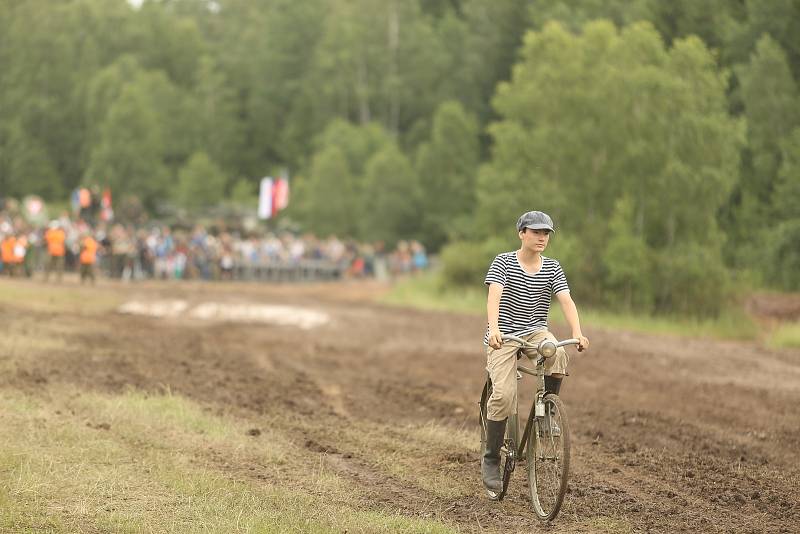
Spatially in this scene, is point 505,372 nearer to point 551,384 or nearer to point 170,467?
point 551,384

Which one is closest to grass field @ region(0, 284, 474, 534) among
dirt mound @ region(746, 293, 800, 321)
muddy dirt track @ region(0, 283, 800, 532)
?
muddy dirt track @ region(0, 283, 800, 532)

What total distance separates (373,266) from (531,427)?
151 feet

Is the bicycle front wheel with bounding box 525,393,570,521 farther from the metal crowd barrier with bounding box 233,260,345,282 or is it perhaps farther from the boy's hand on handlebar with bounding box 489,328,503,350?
the metal crowd barrier with bounding box 233,260,345,282

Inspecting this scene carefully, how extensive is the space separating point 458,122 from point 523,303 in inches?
2242

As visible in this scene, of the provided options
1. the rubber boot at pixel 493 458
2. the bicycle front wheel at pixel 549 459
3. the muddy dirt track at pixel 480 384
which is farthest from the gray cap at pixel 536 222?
the muddy dirt track at pixel 480 384

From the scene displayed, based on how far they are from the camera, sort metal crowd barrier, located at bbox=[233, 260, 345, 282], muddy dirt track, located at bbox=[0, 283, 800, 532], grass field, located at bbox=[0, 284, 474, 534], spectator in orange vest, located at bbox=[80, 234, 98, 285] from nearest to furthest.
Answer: grass field, located at bbox=[0, 284, 474, 534]
muddy dirt track, located at bbox=[0, 283, 800, 532]
spectator in orange vest, located at bbox=[80, 234, 98, 285]
metal crowd barrier, located at bbox=[233, 260, 345, 282]

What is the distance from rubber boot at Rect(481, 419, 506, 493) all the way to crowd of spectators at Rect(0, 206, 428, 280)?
1094 inches

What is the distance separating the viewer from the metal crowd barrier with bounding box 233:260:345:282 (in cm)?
4856

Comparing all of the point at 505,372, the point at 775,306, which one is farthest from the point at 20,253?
the point at 505,372

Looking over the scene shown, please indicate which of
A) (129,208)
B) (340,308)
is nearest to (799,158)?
(340,308)

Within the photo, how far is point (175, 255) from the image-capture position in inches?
1773

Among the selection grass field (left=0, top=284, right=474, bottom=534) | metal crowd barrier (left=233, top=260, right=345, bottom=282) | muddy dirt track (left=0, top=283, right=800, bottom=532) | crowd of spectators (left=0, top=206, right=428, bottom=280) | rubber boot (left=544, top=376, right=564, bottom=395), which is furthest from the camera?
metal crowd barrier (left=233, top=260, right=345, bottom=282)

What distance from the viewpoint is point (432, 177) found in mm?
66875

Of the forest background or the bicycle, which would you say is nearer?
the bicycle
